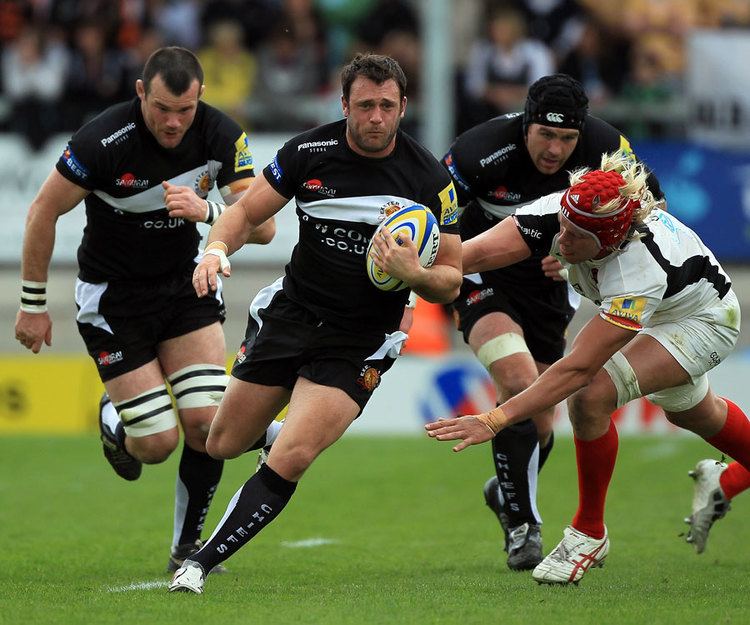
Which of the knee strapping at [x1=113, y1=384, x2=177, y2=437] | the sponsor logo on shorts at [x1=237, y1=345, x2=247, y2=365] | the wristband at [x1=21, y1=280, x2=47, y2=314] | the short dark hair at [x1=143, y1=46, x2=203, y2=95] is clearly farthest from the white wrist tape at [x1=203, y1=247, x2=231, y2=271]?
the wristband at [x1=21, y1=280, x2=47, y2=314]

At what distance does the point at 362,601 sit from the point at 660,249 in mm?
2144

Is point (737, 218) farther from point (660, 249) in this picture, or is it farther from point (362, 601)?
point (362, 601)

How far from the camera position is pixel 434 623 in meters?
5.33

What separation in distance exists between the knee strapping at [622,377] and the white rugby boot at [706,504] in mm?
1385

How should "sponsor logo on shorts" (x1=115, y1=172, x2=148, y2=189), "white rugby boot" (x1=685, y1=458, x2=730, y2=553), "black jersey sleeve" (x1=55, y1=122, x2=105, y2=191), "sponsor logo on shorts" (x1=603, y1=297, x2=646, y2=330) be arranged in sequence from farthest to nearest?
"white rugby boot" (x1=685, y1=458, x2=730, y2=553)
"sponsor logo on shorts" (x1=115, y1=172, x2=148, y2=189)
"black jersey sleeve" (x1=55, y1=122, x2=105, y2=191)
"sponsor logo on shorts" (x1=603, y1=297, x2=646, y2=330)

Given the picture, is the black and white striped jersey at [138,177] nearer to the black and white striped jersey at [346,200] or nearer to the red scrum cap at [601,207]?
the black and white striped jersey at [346,200]

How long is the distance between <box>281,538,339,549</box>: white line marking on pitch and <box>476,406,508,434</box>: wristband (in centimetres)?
255

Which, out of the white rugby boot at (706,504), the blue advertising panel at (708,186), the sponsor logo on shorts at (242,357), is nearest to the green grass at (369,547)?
the white rugby boot at (706,504)

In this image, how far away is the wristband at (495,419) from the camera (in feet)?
19.5

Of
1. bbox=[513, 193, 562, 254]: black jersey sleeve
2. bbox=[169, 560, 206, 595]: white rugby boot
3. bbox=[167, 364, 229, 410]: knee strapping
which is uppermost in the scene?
bbox=[513, 193, 562, 254]: black jersey sleeve

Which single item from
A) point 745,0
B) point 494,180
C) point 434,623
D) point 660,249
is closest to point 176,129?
point 494,180

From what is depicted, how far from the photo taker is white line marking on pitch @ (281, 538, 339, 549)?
821 cm

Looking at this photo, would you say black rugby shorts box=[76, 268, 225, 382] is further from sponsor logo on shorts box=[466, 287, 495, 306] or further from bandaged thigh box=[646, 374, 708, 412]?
bandaged thigh box=[646, 374, 708, 412]

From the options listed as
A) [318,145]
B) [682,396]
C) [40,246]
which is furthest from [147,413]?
[682,396]
